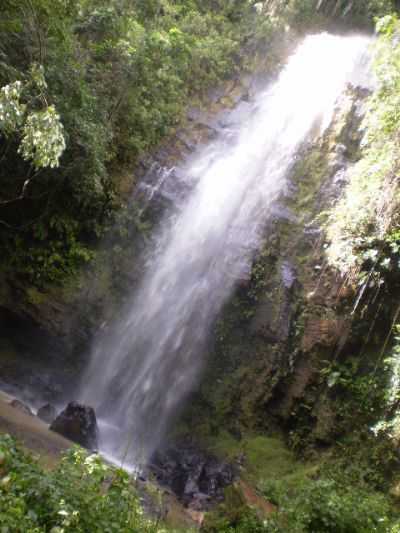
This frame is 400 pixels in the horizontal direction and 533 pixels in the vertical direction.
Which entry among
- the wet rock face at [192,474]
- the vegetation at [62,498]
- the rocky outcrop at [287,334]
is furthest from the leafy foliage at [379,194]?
the vegetation at [62,498]

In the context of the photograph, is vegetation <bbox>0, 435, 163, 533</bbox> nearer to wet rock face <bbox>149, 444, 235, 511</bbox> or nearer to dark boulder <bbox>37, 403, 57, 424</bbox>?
wet rock face <bbox>149, 444, 235, 511</bbox>

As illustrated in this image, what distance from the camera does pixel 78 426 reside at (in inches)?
321

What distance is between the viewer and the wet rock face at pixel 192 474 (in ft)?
26.3

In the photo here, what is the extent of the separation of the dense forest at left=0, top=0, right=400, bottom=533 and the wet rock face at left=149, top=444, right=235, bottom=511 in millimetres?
395

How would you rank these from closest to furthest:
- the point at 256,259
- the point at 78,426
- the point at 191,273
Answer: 1. the point at 78,426
2. the point at 256,259
3. the point at 191,273

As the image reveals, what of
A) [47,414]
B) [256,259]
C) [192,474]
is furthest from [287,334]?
[47,414]

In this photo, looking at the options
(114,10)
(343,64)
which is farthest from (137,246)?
(343,64)

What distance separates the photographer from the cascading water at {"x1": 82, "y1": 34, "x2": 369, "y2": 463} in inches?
415

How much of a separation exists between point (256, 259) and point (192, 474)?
519 centimetres

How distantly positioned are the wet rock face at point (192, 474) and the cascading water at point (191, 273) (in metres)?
0.56

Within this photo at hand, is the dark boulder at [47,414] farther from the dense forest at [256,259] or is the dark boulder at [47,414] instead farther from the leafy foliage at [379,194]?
the leafy foliage at [379,194]

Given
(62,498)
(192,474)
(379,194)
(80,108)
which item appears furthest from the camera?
(80,108)

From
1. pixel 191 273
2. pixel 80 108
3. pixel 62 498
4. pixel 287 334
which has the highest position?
pixel 80 108

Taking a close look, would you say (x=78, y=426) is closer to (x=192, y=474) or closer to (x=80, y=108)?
(x=192, y=474)
